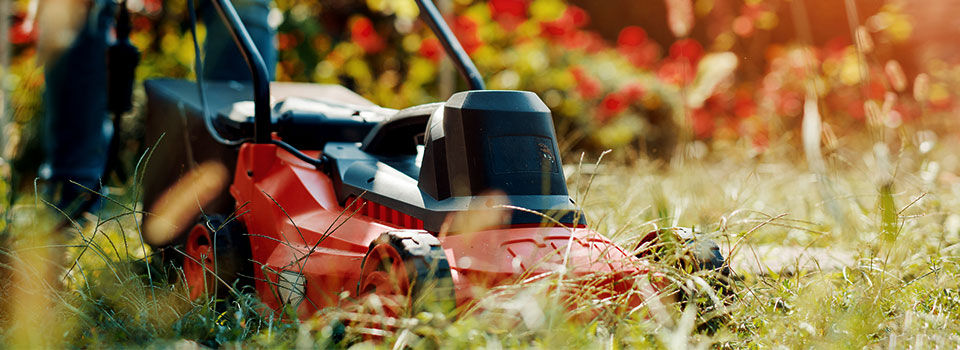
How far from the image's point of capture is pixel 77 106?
7.64 ft

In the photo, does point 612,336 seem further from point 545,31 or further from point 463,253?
point 545,31

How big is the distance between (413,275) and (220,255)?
50 centimetres

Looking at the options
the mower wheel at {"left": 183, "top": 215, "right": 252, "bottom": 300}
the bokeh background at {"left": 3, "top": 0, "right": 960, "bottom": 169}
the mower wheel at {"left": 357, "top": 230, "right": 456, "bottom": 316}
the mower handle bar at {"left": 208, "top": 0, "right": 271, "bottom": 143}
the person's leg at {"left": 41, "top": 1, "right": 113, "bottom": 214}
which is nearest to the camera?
the mower wheel at {"left": 357, "top": 230, "right": 456, "bottom": 316}

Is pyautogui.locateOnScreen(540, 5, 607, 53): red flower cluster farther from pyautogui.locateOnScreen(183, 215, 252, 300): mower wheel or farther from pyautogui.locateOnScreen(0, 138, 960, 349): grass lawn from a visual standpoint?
pyautogui.locateOnScreen(183, 215, 252, 300): mower wheel

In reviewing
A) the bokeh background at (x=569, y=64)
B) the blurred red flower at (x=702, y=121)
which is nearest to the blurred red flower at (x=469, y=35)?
the bokeh background at (x=569, y=64)

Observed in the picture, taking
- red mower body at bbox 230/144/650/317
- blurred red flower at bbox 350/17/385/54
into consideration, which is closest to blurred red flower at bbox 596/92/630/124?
blurred red flower at bbox 350/17/385/54

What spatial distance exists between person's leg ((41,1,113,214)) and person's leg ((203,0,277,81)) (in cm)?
40

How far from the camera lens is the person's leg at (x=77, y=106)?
2.28 metres

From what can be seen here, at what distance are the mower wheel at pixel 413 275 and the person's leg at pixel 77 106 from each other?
4.87ft

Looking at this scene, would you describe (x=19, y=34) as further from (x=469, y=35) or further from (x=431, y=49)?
(x=469, y=35)

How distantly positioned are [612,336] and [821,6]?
17.5ft

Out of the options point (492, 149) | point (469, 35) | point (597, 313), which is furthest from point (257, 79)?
point (469, 35)

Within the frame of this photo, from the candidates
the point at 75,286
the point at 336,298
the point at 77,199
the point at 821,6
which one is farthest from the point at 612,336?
the point at 821,6

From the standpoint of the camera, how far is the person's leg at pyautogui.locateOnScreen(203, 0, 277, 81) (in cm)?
202
